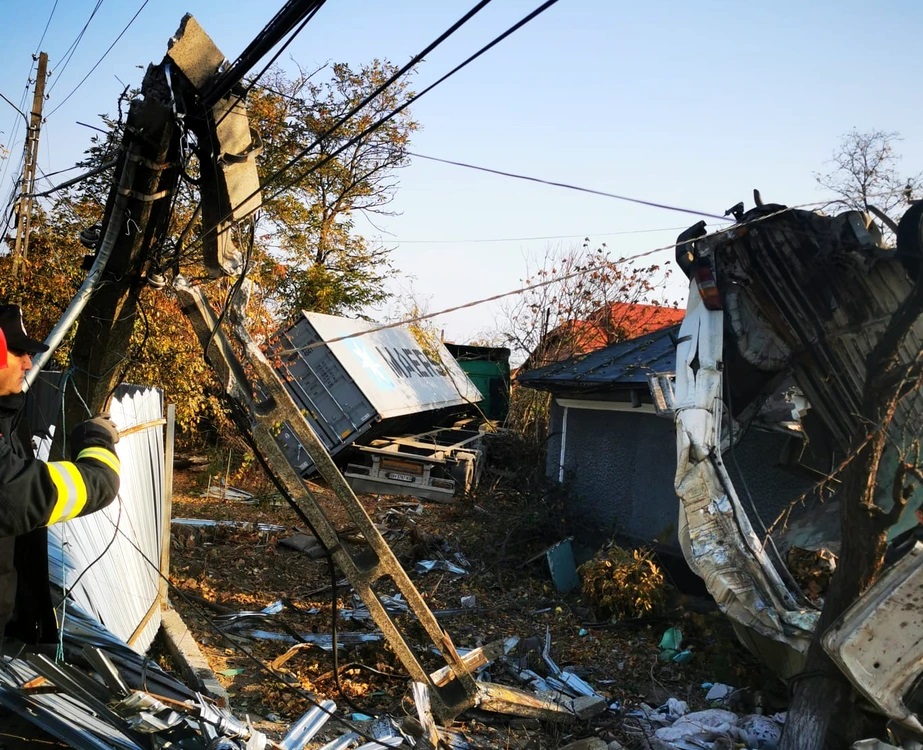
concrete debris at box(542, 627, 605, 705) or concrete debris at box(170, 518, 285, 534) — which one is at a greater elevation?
concrete debris at box(170, 518, 285, 534)

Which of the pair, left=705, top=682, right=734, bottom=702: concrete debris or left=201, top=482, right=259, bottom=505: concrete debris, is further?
left=201, top=482, right=259, bottom=505: concrete debris

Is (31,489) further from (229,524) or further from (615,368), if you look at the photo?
(615,368)

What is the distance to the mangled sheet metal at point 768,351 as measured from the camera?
5887mm

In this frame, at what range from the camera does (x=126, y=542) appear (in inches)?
237

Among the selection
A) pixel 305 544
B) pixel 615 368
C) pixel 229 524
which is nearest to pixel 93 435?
pixel 305 544

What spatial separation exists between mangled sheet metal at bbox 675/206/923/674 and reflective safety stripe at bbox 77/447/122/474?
14.5ft

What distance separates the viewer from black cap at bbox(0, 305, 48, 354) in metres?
3.91

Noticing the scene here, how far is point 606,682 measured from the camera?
7.04 metres

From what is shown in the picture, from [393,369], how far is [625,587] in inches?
343

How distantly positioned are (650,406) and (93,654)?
25.4ft

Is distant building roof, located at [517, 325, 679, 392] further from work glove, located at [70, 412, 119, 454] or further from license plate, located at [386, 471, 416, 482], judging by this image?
work glove, located at [70, 412, 119, 454]

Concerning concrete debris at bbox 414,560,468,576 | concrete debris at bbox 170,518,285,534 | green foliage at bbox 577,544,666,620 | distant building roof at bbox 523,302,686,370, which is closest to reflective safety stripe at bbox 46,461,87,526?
green foliage at bbox 577,544,666,620

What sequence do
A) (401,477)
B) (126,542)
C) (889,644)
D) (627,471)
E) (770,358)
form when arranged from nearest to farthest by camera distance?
(889,644)
(126,542)
(770,358)
(627,471)
(401,477)

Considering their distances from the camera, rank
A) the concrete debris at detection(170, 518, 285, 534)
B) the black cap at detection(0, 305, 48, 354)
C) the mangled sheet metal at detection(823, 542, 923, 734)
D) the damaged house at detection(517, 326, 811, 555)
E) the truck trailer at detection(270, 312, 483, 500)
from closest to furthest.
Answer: the black cap at detection(0, 305, 48, 354) < the mangled sheet metal at detection(823, 542, 923, 734) < the damaged house at detection(517, 326, 811, 555) < the concrete debris at detection(170, 518, 285, 534) < the truck trailer at detection(270, 312, 483, 500)
